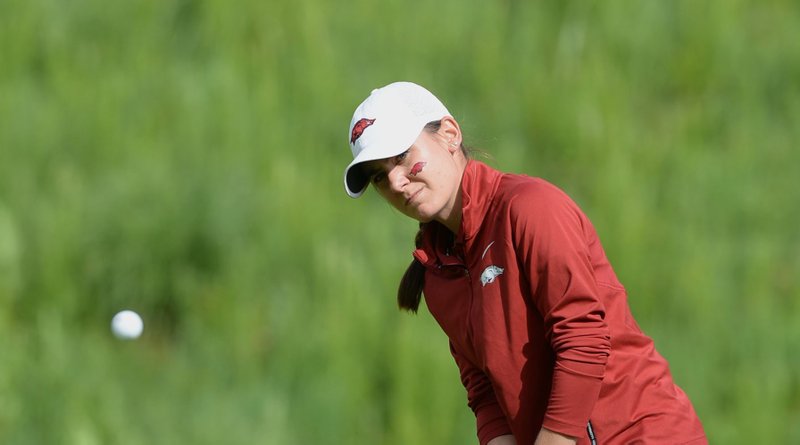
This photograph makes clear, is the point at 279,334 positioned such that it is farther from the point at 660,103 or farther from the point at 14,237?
the point at 660,103

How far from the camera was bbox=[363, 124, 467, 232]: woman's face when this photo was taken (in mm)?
2510

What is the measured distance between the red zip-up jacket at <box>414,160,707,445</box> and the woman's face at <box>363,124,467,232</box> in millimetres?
41

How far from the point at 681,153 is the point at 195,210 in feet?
7.04

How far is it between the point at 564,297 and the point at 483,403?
1.77ft

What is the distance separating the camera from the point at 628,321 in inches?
97.8

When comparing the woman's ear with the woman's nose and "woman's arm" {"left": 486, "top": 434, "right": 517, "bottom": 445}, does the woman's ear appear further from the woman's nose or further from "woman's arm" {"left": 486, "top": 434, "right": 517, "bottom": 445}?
"woman's arm" {"left": 486, "top": 434, "right": 517, "bottom": 445}

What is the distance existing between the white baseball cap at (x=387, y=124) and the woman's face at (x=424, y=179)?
0.9 inches

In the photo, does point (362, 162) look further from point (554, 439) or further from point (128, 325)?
point (128, 325)

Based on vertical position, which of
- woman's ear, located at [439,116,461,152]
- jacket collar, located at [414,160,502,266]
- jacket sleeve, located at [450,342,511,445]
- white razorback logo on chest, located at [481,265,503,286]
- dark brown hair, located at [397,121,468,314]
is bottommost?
jacket sleeve, located at [450,342,511,445]

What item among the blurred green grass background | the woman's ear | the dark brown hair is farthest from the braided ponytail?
the blurred green grass background

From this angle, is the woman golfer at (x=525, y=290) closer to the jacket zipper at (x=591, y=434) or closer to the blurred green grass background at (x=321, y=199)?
the jacket zipper at (x=591, y=434)

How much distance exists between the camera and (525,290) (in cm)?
244

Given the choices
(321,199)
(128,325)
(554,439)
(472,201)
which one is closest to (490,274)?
(472,201)

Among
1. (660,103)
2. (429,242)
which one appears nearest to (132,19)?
(660,103)
